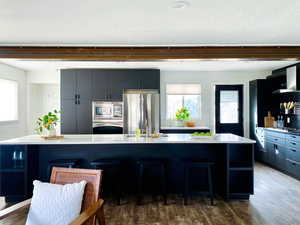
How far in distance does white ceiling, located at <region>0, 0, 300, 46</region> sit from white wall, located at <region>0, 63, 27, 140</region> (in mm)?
2270

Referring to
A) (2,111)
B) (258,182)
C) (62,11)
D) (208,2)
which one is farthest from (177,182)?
(2,111)

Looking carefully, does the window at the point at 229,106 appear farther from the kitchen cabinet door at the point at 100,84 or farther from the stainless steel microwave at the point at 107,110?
the kitchen cabinet door at the point at 100,84

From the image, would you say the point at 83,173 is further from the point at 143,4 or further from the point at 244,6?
the point at 244,6

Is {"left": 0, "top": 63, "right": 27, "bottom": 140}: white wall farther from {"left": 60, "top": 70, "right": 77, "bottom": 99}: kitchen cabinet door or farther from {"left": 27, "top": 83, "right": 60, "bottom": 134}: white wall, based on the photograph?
{"left": 60, "top": 70, "right": 77, "bottom": 99}: kitchen cabinet door

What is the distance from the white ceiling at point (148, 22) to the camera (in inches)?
101

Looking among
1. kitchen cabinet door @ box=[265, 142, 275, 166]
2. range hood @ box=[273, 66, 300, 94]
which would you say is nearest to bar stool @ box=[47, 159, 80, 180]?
kitchen cabinet door @ box=[265, 142, 275, 166]

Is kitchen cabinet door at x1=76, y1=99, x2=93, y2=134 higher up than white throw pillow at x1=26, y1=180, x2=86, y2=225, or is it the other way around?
kitchen cabinet door at x1=76, y1=99, x2=93, y2=134

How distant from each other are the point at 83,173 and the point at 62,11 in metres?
1.77

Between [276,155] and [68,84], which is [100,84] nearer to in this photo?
[68,84]

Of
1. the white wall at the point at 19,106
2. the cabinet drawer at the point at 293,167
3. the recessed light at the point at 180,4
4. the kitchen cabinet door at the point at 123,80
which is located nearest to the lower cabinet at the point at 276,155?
the cabinet drawer at the point at 293,167

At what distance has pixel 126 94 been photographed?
6.20 meters

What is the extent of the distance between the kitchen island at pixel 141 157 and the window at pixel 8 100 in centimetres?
260

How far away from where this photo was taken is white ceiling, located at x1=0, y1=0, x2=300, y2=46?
2.56m

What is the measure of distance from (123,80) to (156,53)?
2357mm
